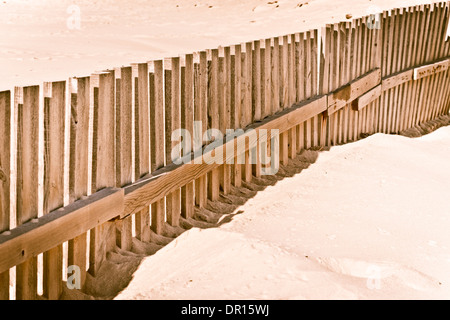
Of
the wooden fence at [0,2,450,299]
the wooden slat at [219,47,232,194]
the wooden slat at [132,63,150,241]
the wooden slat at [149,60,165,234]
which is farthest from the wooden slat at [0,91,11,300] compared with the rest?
the wooden slat at [219,47,232,194]

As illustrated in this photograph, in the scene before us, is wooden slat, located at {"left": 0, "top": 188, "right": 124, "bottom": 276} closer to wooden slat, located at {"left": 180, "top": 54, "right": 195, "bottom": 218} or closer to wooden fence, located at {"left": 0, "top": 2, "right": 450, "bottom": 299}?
wooden fence, located at {"left": 0, "top": 2, "right": 450, "bottom": 299}

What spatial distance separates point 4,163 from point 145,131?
1251mm

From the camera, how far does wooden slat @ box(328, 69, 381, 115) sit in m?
6.99

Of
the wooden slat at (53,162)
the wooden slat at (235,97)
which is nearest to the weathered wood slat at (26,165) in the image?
the wooden slat at (53,162)

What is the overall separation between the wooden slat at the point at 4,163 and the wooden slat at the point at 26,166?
Result: 0.20 ft

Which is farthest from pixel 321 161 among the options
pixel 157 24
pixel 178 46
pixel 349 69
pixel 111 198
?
pixel 157 24

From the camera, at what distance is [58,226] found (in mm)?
3596

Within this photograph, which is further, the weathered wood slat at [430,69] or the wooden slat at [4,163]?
the weathered wood slat at [430,69]

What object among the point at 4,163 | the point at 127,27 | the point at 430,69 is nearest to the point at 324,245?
the point at 4,163

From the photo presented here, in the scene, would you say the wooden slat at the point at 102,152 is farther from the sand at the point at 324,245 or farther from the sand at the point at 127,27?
the sand at the point at 127,27

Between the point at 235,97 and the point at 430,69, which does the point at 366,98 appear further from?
the point at 235,97

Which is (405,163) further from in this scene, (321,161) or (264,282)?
(264,282)

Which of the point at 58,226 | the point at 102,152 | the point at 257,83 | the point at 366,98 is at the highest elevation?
the point at 257,83

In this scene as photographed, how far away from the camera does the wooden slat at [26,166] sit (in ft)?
11.2
